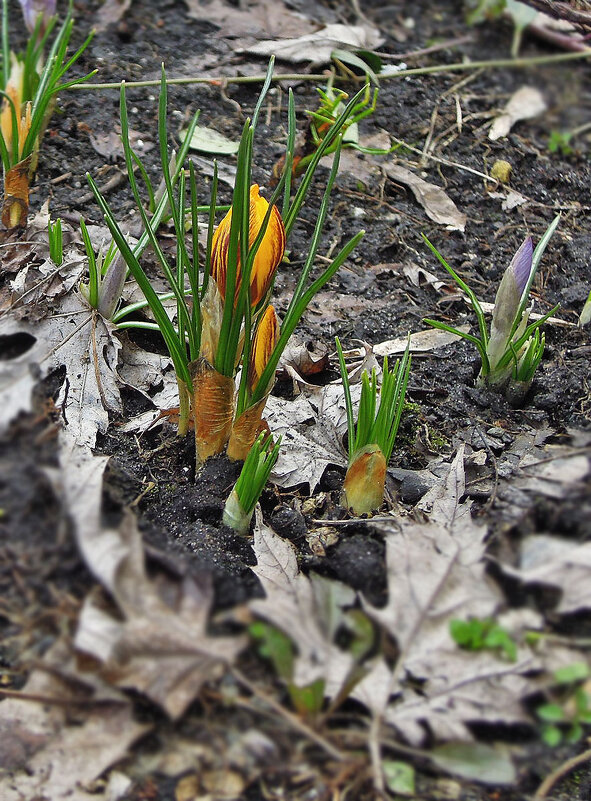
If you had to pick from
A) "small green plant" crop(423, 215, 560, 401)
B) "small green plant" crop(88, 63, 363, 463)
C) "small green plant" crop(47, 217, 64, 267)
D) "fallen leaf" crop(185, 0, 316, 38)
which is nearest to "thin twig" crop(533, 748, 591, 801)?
"small green plant" crop(88, 63, 363, 463)

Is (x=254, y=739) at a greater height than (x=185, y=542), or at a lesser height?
greater

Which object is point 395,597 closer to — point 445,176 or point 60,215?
point 60,215

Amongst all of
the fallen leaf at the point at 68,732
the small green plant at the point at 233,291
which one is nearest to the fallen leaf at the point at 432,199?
the small green plant at the point at 233,291

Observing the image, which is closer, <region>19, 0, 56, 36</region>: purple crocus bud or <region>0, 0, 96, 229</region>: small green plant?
<region>0, 0, 96, 229</region>: small green plant

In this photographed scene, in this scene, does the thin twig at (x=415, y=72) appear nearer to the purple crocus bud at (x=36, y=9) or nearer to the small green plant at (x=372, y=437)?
the purple crocus bud at (x=36, y=9)

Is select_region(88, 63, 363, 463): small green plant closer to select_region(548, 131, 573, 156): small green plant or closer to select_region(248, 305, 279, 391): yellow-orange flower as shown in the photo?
select_region(248, 305, 279, 391): yellow-orange flower

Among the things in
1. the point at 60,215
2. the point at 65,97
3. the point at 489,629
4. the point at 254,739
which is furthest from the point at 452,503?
the point at 65,97
